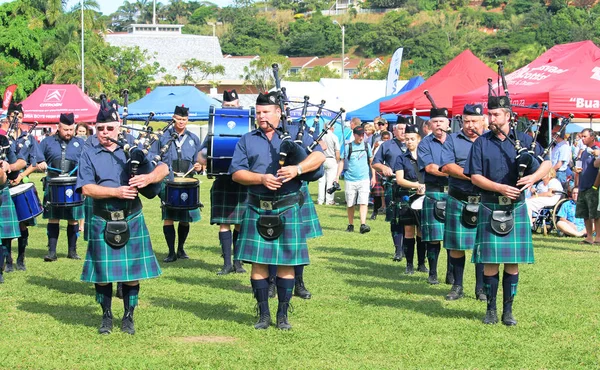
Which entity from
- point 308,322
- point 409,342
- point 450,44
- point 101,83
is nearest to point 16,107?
point 308,322

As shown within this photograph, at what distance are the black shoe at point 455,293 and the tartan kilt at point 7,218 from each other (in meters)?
4.14

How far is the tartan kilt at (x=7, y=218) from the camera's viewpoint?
8758 millimetres

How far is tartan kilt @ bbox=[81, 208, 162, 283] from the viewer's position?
21.5 feet

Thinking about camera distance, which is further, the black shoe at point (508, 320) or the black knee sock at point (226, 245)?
the black knee sock at point (226, 245)

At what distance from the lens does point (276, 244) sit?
665 cm

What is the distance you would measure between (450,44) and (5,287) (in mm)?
102495

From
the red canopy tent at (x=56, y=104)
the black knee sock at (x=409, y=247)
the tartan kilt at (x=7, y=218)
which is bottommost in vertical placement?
the black knee sock at (x=409, y=247)

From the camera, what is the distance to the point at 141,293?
8.47 meters

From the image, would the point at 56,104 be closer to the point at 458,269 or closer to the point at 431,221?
the point at 431,221

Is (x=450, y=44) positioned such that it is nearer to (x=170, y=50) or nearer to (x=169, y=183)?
(x=170, y=50)

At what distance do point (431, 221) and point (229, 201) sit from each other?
6.85 ft

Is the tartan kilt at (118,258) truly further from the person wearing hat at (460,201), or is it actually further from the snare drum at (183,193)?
the snare drum at (183,193)

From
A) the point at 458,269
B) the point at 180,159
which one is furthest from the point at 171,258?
the point at 458,269

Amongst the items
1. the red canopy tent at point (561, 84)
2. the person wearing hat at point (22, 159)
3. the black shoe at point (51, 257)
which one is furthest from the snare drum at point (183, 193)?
the red canopy tent at point (561, 84)
